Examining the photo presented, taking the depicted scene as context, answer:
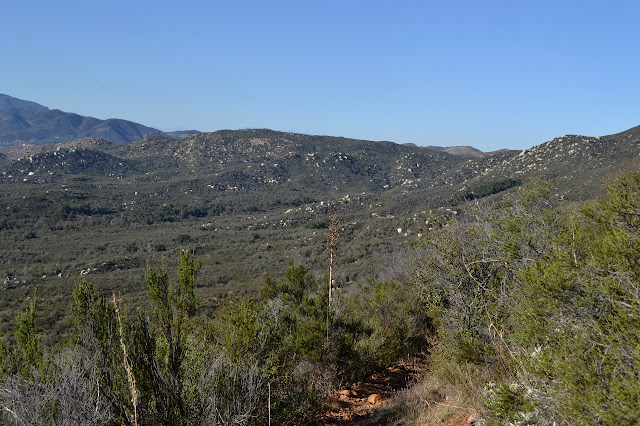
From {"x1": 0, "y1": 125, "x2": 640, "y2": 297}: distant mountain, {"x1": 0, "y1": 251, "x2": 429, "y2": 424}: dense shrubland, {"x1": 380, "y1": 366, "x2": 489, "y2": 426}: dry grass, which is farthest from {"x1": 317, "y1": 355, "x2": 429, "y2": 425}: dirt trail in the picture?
{"x1": 0, "y1": 125, "x2": 640, "y2": 297}: distant mountain

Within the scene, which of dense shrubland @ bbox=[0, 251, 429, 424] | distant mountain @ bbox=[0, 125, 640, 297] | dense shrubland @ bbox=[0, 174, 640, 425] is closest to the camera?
dense shrubland @ bbox=[0, 174, 640, 425]

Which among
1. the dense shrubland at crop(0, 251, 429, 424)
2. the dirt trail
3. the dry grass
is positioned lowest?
the dirt trail

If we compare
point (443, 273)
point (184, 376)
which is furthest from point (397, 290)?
point (184, 376)

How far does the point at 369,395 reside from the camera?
6.92 metres

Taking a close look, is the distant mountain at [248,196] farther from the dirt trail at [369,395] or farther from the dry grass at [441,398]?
the dry grass at [441,398]

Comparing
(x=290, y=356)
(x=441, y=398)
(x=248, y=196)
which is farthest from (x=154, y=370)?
(x=248, y=196)

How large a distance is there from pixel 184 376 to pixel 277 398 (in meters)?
1.13

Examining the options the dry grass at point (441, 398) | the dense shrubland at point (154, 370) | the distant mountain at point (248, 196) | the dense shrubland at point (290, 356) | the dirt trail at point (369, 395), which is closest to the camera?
the dense shrubland at point (290, 356)

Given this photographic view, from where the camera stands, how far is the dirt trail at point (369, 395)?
574 cm

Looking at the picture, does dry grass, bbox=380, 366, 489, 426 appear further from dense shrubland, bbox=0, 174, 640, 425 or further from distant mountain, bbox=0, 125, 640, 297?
distant mountain, bbox=0, 125, 640, 297

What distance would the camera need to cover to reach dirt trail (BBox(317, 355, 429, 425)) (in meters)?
5.74

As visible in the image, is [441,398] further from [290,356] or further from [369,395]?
[290,356]

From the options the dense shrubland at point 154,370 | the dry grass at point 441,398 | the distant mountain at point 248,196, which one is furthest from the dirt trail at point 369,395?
the distant mountain at point 248,196

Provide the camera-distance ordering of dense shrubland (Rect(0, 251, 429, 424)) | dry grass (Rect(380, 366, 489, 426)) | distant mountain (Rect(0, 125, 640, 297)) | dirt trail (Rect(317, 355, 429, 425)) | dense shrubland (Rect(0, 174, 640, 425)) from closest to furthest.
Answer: dense shrubland (Rect(0, 174, 640, 425))
dense shrubland (Rect(0, 251, 429, 424))
dry grass (Rect(380, 366, 489, 426))
dirt trail (Rect(317, 355, 429, 425))
distant mountain (Rect(0, 125, 640, 297))
